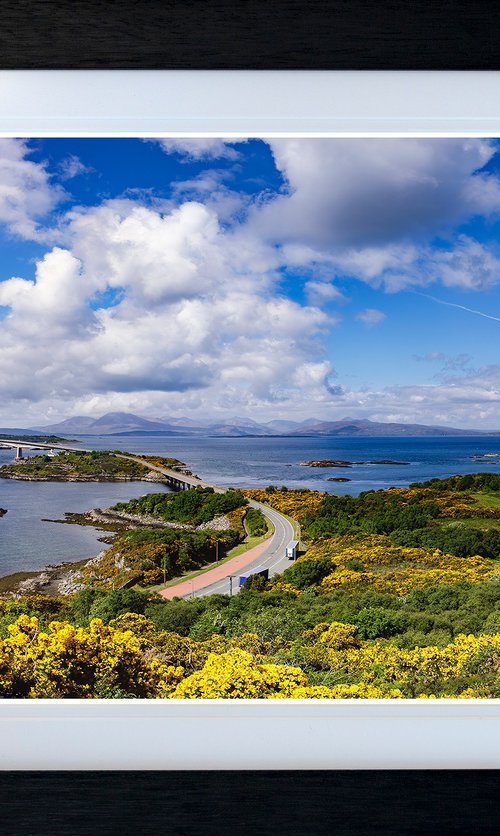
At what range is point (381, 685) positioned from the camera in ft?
9.93

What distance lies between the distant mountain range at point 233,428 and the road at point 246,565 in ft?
1.61

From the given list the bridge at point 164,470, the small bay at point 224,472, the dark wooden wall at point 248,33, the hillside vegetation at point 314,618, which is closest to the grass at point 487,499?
the hillside vegetation at point 314,618

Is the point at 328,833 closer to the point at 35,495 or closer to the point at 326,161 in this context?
the point at 35,495

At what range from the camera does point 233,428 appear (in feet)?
12.0

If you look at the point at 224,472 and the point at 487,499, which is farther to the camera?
the point at 487,499

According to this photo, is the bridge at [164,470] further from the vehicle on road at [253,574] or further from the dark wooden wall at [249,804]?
the dark wooden wall at [249,804]

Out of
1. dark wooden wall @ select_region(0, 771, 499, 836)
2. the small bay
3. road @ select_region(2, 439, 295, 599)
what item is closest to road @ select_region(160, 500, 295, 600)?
road @ select_region(2, 439, 295, 599)

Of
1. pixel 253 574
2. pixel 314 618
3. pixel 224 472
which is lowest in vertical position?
pixel 314 618

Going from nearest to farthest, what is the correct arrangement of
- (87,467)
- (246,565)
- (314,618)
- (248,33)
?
(248,33), (314,618), (246,565), (87,467)

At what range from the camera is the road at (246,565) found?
10.8ft

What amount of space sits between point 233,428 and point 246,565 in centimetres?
83

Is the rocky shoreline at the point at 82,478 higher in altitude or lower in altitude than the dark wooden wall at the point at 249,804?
higher

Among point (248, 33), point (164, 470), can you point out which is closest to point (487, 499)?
point (164, 470)

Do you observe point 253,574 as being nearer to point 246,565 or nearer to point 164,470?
point 246,565
